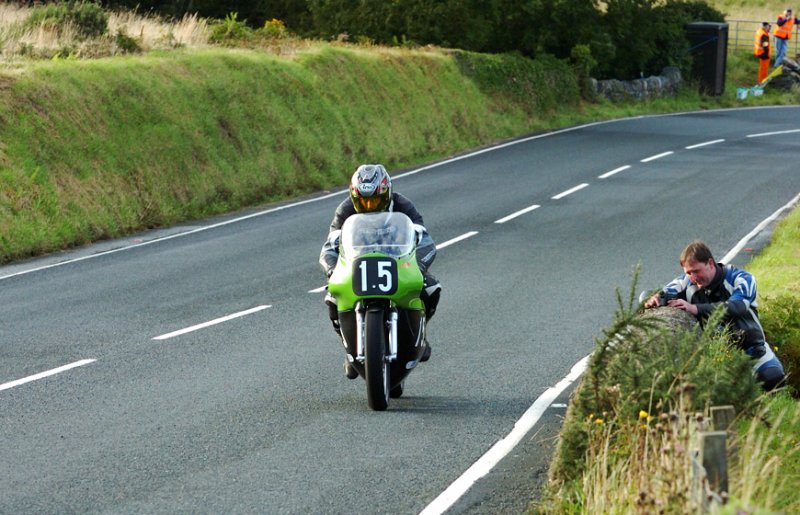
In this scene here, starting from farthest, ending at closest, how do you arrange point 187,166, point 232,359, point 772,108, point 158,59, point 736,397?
point 772,108
point 158,59
point 187,166
point 232,359
point 736,397

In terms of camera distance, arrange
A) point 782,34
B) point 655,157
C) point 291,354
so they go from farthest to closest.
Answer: point 782,34
point 655,157
point 291,354

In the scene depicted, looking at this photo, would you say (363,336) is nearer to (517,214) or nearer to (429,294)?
(429,294)

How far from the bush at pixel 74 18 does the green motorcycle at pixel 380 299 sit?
20048 millimetres

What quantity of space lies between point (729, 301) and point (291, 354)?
169 inches

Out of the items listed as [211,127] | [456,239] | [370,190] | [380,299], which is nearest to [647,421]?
[380,299]

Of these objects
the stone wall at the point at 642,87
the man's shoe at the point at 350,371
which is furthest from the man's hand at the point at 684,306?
the stone wall at the point at 642,87

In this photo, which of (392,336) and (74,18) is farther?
(74,18)

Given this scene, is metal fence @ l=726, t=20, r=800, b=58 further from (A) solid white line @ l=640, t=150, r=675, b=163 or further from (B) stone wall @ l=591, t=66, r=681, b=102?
(A) solid white line @ l=640, t=150, r=675, b=163

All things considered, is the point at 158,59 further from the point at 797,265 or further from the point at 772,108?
the point at 772,108

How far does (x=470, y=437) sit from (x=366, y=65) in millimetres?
24967

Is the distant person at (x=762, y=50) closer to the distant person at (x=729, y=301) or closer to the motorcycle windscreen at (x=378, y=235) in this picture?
the distant person at (x=729, y=301)

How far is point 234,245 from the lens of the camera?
18844mm

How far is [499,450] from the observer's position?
872 cm

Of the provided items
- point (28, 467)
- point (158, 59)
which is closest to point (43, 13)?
point (158, 59)
